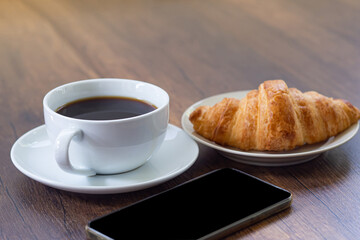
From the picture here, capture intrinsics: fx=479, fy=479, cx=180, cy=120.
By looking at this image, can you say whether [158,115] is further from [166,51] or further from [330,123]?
[166,51]

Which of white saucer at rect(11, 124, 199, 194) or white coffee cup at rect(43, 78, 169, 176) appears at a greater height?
white coffee cup at rect(43, 78, 169, 176)

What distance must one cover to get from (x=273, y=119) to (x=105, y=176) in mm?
315

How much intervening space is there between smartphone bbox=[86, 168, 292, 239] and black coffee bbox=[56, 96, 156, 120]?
17 cm

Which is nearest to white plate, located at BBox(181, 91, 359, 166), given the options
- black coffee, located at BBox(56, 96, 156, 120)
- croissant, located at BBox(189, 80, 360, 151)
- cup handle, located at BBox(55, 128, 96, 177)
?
croissant, located at BBox(189, 80, 360, 151)

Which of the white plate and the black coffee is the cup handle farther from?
the white plate

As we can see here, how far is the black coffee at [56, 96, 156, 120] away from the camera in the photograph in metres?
0.83

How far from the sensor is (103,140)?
76 centimetres

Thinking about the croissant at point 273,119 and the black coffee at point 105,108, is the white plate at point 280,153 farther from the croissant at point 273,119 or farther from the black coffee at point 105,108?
the black coffee at point 105,108

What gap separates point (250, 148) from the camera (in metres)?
0.88

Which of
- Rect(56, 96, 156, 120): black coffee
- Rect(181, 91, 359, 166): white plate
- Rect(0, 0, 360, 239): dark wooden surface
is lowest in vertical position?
Rect(0, 0, 360, 239): dark wooden surface

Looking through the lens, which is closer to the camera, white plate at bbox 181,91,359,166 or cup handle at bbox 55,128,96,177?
cup handle at bbox 55,128,96,177

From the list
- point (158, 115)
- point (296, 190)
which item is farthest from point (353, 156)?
point (158, 115)

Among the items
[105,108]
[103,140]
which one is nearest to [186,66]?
[105,108]

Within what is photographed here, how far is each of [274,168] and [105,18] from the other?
50.3 inches
